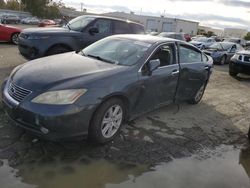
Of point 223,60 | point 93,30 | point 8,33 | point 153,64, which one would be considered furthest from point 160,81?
point 223,60

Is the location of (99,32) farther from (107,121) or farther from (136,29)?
(107,121)

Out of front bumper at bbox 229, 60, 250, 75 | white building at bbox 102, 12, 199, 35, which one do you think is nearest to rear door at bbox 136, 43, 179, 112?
front bumper at bbox 229, 60, 250, 75

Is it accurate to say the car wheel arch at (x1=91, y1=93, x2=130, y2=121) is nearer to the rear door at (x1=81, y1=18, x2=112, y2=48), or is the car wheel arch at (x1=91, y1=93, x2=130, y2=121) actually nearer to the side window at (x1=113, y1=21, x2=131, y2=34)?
the rear door at (x1=81, y1=18, x2=112, y2=48)

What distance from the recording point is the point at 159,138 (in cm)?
495

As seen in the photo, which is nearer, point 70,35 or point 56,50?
point 56,50

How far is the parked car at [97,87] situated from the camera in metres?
3.89

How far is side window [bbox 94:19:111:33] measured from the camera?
31.8 ft

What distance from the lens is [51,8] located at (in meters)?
73.2

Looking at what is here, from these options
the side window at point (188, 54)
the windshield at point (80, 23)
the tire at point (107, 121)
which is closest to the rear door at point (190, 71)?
the side window at point (188, 54)

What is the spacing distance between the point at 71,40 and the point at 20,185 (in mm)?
6253

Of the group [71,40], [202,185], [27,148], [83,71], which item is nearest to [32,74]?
[83,71]

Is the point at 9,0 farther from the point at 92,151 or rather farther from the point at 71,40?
the point at 92,151

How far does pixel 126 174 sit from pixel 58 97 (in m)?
1.28

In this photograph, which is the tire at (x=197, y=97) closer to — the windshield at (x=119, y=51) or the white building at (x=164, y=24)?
the windshield at (x=119, y=51)
